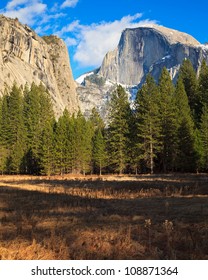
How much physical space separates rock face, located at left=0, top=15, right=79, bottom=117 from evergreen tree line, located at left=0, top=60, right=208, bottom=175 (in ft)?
143

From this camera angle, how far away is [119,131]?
53781 mm

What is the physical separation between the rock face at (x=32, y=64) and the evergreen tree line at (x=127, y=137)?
43459 mm

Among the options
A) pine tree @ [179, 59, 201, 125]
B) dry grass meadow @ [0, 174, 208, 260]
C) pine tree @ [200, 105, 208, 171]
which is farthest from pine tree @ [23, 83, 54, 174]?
dry grass meadow @ [0, 174, 208, 260]

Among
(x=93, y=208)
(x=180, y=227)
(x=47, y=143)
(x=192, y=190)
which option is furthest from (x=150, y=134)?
(x=180, y=227)

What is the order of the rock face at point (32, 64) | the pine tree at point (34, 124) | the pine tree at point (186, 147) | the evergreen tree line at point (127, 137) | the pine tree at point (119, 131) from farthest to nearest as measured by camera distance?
the rock face at point (32, 64) → the pine tree at point (34, 124) → the pine tree at point (119, 131) → the evergreen tree line at point (127, 137) → the pine tree at point (186, 147)

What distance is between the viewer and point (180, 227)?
10133 mm

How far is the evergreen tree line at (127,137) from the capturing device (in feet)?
158

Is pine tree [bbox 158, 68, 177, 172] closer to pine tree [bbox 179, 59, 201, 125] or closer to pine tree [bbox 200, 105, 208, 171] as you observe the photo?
pine tree [bbox 200, 105, 208, 171]

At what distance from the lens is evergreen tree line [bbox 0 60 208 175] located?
48062mm

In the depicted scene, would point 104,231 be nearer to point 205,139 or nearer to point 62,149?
point 205,139

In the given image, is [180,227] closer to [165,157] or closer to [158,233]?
[158,233]

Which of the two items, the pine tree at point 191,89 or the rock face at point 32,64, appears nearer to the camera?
the pine tree at point 191,89

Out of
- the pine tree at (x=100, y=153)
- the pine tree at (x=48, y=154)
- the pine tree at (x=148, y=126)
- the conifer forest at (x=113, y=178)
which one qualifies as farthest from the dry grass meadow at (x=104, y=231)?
the pine tree at (x=100, y=153)

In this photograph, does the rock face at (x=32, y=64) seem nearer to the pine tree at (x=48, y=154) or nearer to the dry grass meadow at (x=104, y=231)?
the pine tree at (x=48, y=154)
